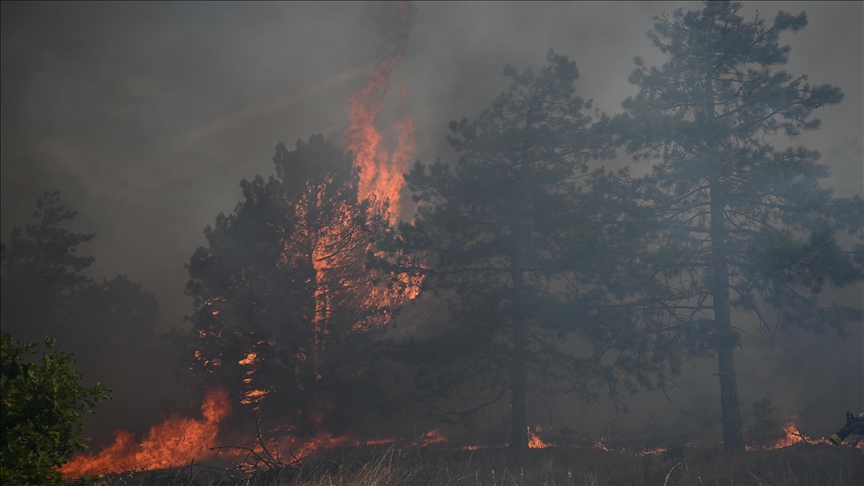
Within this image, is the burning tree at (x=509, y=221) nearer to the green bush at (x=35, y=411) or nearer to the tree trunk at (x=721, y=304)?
the tree trunk at (x=721, y=304)

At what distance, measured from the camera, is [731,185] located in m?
15.9

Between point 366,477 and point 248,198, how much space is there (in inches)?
774

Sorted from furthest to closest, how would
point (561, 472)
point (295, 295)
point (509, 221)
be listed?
point (295, 295) < point (509, 221) < point (561, 472)

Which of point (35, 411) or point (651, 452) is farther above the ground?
point (35, 411)

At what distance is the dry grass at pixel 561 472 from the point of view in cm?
802

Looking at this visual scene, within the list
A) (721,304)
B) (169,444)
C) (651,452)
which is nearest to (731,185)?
(721,304)

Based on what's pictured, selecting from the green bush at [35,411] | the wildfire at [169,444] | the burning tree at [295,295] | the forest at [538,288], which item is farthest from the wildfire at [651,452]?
the wildfire at [169,444]

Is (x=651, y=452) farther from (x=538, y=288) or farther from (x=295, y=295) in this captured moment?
(x=295, y=295)

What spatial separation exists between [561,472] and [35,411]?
10.8 metres

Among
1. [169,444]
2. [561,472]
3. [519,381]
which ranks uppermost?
[519,381]

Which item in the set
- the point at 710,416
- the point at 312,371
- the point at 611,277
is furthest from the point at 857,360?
the point at 312,371

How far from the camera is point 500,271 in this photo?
21062mm

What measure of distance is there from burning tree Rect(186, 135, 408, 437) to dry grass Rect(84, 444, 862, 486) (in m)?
11.4

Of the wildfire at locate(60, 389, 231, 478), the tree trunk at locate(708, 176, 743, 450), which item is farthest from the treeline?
the wildfire at locate(60, 389, 231, 478)
